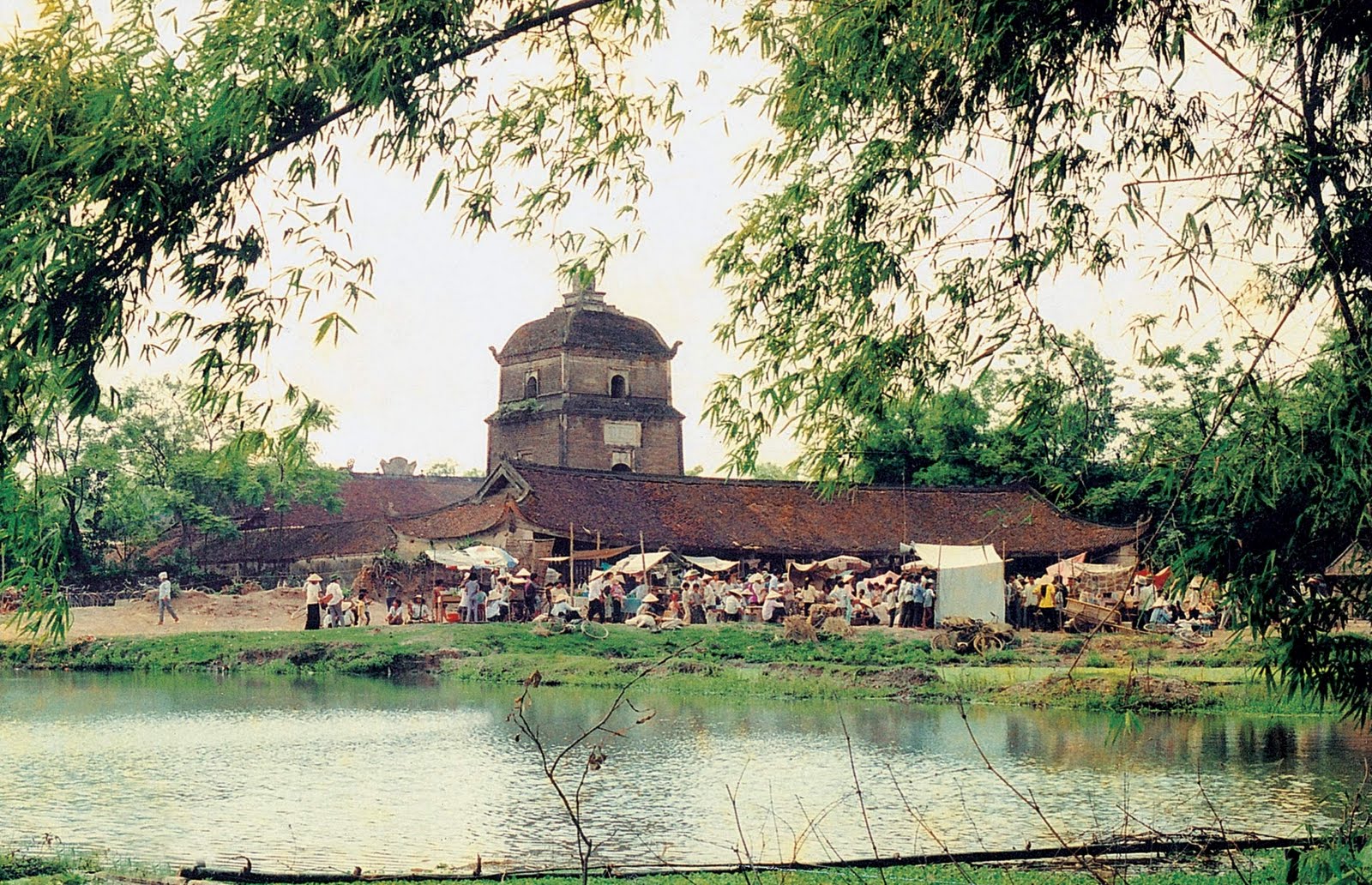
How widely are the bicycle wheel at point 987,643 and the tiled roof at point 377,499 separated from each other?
1174 inches

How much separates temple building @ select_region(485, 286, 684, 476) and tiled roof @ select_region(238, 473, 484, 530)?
381cm

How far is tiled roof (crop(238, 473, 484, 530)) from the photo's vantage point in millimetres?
56688

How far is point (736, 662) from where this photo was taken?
29719 millimetres

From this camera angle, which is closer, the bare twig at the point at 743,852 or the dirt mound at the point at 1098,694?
the bare twig at the point at 743,852

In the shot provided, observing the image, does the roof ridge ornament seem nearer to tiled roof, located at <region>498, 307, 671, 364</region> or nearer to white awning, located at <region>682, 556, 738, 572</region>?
tiled roof, located at <region>498, 307, 671, 364</region>

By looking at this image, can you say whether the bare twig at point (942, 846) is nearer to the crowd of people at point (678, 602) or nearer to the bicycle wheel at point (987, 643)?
the bicycle wheel at point (987, 643)

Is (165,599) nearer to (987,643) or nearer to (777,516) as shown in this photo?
(777,516)

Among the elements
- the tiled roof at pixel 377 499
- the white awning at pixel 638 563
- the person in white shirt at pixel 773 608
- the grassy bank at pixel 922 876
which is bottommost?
the grassy bank at pixel 922 876

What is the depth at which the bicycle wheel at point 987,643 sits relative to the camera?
29.8m

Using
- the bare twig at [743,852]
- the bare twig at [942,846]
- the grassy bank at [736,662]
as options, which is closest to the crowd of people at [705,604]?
the grassy bank at [736,662]

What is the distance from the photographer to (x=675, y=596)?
36562 mm

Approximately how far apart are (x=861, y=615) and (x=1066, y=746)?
18.1 m

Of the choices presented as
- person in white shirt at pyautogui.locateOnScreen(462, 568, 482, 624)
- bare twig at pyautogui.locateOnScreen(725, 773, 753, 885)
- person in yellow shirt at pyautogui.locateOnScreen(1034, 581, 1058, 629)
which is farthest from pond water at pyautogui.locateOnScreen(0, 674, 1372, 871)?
person in yellow shirt at pyautogui.locateOnScreen(1034, 581, 1058, 629)

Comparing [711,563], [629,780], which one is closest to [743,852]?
[629,780]
